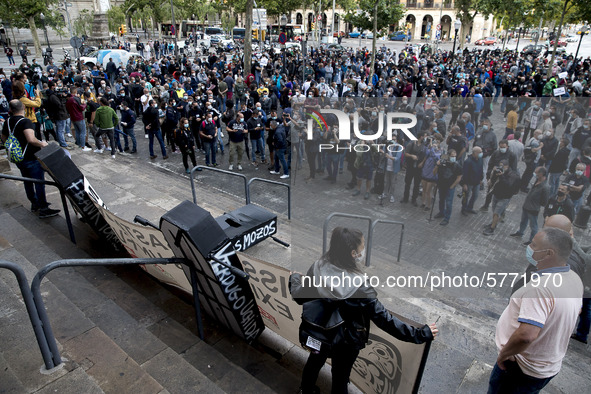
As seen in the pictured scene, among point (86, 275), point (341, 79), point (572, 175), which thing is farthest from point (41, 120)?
point (341, 79)

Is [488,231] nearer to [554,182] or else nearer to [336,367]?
[554,182]

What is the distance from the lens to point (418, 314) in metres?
4.80

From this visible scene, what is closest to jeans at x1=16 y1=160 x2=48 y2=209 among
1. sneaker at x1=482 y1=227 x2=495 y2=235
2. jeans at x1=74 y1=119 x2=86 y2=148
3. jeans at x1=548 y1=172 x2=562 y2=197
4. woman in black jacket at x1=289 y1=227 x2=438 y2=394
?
woman in black jacket at x1=289 y1=227 x2=438 y2=394

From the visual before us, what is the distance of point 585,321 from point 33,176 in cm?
752

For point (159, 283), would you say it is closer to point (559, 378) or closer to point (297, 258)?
point (297, 258)

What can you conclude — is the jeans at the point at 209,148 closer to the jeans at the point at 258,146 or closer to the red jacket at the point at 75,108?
the jeans at the point at 258,146

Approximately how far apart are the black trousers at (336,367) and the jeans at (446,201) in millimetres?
3182

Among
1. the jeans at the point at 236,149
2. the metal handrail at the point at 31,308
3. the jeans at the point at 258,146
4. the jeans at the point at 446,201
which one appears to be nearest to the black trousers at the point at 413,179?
the jeans at the point at 446,201

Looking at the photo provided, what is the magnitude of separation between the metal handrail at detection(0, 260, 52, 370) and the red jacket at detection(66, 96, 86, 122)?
1060cm

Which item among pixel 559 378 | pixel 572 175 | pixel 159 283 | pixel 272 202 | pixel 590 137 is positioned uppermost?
pixel 590 137

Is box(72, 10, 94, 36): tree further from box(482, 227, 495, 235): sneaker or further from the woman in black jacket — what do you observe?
the woman in black jacket

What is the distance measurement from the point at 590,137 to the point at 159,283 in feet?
17.6

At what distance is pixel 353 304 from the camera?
2805 millimetres

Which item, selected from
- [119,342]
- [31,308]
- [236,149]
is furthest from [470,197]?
[236,149]
